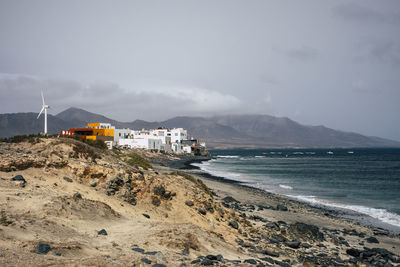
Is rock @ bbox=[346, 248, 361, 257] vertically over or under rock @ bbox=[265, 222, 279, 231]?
under

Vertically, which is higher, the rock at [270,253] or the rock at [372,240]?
the rock at [270,253]

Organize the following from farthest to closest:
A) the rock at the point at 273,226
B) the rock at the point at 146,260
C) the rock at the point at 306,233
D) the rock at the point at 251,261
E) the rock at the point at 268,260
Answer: the rock at the point at 273,226, the rock at the point at 306,233, the rock at the point at 268,260, the rock at the point at 251,261, the rock at the point at 146,260

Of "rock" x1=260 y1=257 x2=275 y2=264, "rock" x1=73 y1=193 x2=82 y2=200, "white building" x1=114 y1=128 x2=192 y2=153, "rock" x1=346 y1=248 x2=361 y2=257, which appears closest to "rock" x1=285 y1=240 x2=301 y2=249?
"rock" x1=346 y1=248 x2=361 y2=257

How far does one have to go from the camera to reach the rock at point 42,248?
9659 millimetres

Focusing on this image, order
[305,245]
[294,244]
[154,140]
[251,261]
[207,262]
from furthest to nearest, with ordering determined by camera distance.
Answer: [154,140]
[305,245]
[294,244]
[251,261]
[207,262]

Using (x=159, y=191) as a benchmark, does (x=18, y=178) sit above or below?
above

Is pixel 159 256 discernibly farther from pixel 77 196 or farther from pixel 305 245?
pixel 305 245

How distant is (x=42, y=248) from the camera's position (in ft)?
32.1

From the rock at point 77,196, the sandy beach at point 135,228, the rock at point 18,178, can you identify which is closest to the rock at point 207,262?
the sandy beach at point 135,228

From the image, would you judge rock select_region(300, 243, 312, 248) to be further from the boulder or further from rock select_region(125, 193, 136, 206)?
rock select_region(125, 193, 136, 206)

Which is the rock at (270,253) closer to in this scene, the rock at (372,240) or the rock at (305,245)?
the rock at (305,245)

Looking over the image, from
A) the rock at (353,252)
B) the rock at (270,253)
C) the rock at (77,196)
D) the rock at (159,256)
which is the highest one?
the rock at (77,196)

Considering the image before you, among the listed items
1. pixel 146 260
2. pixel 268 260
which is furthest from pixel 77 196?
pixel 268 260

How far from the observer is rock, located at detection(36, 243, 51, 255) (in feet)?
31.7
